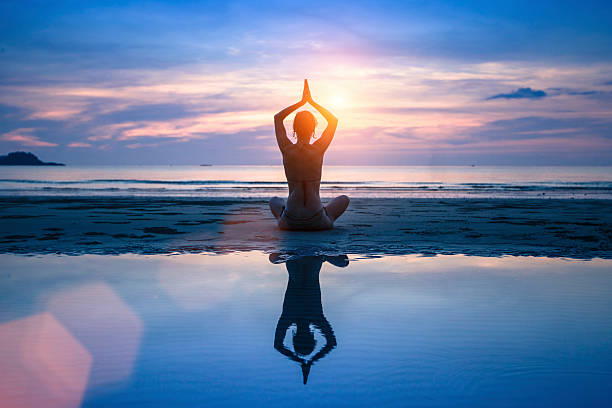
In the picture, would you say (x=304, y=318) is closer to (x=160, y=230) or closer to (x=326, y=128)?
(x=326, y=128)

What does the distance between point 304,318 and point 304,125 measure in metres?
5.11

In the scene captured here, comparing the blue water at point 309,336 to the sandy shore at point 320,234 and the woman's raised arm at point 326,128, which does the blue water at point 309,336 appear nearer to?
the sandy shore at point 320,234

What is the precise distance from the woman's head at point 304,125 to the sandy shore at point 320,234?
5.53 feet

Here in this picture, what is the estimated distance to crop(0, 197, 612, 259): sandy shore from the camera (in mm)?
7508

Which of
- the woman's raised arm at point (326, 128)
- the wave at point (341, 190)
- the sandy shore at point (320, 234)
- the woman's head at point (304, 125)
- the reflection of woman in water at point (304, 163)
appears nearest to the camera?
the sandy shore at point (320, 234)

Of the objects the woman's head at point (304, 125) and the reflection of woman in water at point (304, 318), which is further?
the woman's head at point (304, 125)

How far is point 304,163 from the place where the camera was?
880 centimetres

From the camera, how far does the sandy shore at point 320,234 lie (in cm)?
751

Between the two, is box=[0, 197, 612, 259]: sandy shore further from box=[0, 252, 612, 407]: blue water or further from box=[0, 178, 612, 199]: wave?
box=[0, 178, 612, 199]: wave

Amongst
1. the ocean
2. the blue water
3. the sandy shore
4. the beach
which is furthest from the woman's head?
the ocean

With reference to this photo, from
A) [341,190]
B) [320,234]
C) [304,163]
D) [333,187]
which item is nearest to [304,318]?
[304,163]

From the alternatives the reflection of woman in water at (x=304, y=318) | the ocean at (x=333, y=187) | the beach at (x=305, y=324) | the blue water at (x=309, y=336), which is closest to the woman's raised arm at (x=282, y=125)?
the beach at (x=305, y=324)

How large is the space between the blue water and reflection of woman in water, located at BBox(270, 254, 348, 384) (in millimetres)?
15

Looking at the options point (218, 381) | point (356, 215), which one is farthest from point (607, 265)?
point (356, 215)
